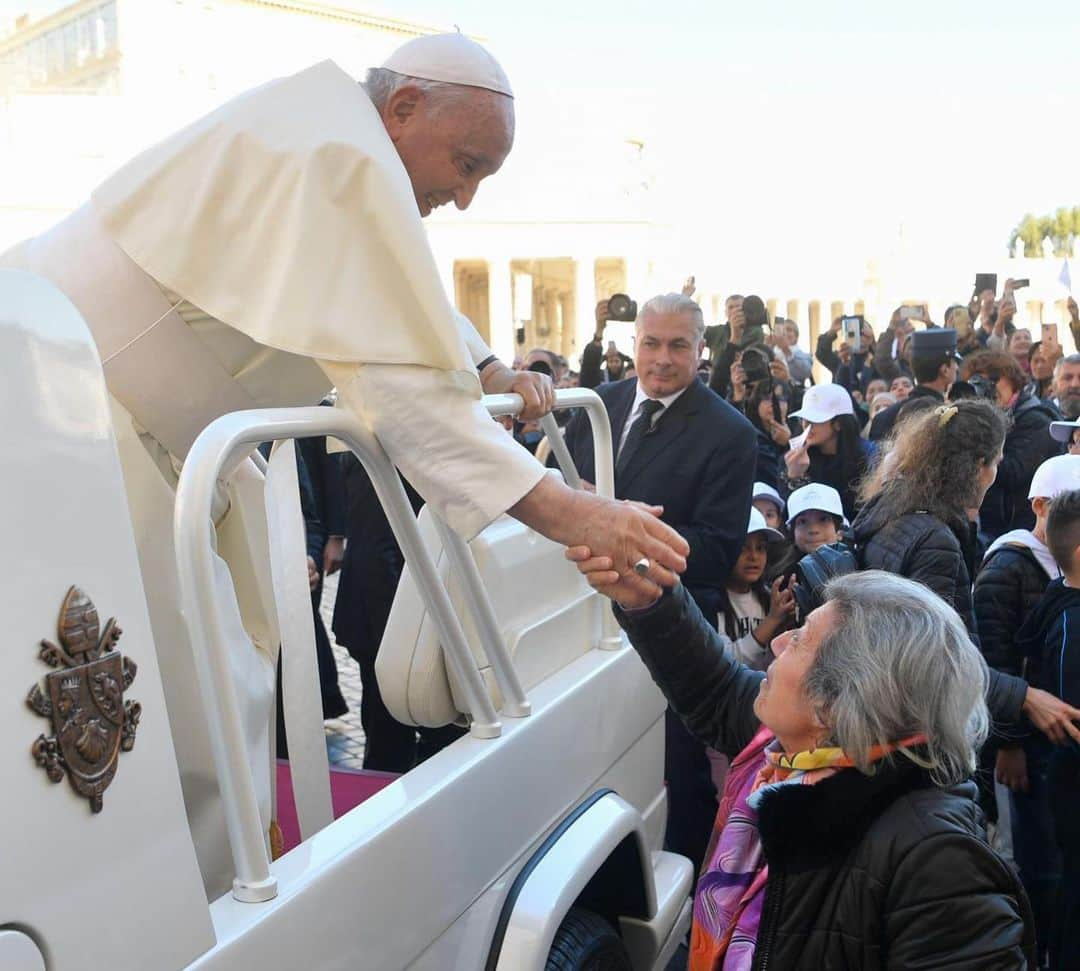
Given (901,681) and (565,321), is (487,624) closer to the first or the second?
(901,681)

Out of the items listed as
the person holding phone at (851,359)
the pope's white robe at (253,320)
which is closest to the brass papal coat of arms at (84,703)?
the pope's white robe at (253,320)

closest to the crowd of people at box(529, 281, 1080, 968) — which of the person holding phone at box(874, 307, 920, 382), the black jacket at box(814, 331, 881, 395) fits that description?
the person holding phone at box(874, 307, 920, 382)

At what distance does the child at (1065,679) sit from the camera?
137 inches

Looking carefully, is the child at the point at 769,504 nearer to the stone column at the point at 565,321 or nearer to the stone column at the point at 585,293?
the stone column at the point at 585,293

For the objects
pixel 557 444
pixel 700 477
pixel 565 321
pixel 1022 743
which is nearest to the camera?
pixel 557 444

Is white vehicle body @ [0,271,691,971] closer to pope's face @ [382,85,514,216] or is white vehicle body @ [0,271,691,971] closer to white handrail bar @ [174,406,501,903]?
white handrail bar @ [174,406,501,903]

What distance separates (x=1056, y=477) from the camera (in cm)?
426

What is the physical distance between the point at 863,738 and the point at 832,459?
470 centimetres

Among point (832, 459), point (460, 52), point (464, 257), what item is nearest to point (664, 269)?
point (464, 257)

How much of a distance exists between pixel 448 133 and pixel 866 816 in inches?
54.9

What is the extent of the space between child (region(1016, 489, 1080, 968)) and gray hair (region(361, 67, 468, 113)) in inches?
86.7

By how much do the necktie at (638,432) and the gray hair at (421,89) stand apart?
96.0 inches

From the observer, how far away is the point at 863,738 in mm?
1963

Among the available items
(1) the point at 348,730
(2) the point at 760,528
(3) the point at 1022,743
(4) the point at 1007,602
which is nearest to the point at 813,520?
(2) the point at 760,528
